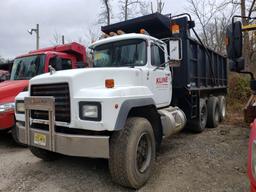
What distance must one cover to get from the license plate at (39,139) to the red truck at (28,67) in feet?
7.57

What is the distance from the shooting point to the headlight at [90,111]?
3.45m

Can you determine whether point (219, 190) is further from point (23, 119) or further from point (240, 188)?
point (23, 119)

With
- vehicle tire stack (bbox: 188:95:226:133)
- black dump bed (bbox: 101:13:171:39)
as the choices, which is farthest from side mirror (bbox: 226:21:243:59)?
vehicle tire stack (bbox: 188:95:226:133)

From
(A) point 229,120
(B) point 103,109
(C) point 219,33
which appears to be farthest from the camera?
(C) point 219,33

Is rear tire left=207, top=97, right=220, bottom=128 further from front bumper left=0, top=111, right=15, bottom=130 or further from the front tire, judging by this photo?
front bumper left=0, top=111, right=15, bottom=130

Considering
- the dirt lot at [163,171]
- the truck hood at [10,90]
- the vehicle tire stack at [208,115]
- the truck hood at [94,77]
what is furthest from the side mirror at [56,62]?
the vehicle tire stack at [208,115]

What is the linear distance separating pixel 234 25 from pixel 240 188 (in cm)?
240

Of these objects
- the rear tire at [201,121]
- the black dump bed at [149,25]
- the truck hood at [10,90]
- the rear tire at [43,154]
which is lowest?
the rear tire at [43,154]

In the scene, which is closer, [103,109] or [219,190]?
[103,109]

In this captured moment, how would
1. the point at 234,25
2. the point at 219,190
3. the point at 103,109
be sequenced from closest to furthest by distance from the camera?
the point at 234,25 < the point at 103,109 < the point at 219,190

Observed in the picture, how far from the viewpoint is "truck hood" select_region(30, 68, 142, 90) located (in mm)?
3744

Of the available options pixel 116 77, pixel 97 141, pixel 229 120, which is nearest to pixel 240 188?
pixel 97 141

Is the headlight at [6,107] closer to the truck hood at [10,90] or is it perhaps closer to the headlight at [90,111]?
the truck hood at [10,90]

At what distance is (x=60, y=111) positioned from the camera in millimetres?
3869
